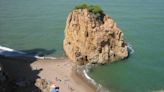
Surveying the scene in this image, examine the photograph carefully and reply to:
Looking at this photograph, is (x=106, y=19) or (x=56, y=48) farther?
(x=56, y=48)

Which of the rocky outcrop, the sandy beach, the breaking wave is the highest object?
the rocky outcrop

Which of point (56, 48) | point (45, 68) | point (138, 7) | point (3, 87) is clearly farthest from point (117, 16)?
point (3, 87)

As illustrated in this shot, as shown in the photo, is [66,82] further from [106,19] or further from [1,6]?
[1,6]

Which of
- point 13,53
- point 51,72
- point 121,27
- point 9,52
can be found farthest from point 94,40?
point 121,27

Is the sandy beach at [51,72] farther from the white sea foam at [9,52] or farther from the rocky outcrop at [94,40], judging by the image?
the white sea foam at [9,52]

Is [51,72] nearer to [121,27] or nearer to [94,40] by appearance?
[94,40]

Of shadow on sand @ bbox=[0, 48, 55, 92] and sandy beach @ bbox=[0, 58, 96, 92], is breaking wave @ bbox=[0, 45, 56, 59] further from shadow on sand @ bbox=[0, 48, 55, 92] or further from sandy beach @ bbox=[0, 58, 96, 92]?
sandy beach @ bbox=[0, 58, 96, 92]

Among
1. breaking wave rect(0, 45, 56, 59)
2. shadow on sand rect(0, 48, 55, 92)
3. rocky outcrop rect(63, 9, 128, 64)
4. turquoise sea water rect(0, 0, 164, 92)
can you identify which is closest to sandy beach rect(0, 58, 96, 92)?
shadow on sand rect(0, 48, 55, 92)
